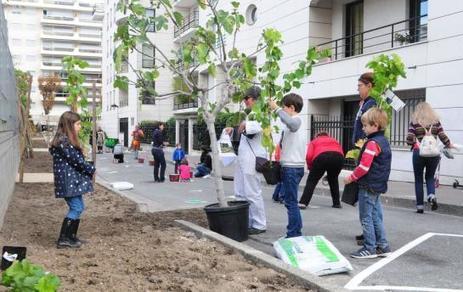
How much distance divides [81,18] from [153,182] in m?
102

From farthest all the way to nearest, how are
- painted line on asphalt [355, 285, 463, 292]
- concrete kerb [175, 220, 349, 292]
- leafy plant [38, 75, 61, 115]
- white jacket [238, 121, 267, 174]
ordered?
leafy plant [38, 75, 61, 115]
white jacket [238, 121, 267, 174]
painted line on asphalt [355, 285, 463, 292]
concrete kerb [175, 220, 349, 292]

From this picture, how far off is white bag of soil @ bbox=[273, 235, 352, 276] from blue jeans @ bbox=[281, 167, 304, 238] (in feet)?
2.87

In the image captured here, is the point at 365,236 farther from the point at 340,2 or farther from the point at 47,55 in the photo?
the point at 47,55

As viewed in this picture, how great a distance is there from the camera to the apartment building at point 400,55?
1346 centimetres

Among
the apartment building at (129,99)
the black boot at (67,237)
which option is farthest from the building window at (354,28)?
the apartment building at (129,99)

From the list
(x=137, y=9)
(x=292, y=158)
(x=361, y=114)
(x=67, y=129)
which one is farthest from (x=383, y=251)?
(x=137, y=9)

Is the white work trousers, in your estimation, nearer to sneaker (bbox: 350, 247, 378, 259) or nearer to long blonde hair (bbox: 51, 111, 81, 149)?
sneaker (bbox: 350, 247, 378, 259)

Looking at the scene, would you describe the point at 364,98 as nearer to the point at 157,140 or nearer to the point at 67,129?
the point at 67,129

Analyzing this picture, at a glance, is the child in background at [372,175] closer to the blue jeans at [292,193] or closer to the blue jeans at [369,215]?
the blue jeans at [369,215]

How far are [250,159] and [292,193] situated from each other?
855 millimetres

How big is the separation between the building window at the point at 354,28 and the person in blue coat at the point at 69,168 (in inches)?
554


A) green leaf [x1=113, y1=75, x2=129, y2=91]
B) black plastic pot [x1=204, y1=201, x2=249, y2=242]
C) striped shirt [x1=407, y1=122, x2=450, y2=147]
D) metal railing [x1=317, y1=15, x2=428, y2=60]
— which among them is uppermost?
metal railing [x1=317, y1=15, x2=428, y2=60]

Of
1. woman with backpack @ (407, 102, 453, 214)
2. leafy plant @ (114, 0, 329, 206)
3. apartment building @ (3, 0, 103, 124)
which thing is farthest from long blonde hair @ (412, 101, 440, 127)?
apartment building @ (3, 0, 103, 124)

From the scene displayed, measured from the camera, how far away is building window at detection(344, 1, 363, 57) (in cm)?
1883
